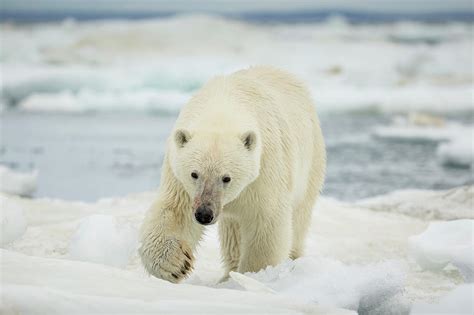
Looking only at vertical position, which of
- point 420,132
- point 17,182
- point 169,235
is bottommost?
point 420,132

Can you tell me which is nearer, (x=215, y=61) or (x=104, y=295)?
(x=104, y=295)

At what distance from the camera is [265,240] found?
3.84 m

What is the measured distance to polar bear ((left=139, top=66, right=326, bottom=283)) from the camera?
11.2 feet

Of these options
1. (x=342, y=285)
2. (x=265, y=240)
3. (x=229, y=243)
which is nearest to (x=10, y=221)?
(x=229, y=243)

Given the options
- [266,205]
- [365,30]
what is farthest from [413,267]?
[365,30]

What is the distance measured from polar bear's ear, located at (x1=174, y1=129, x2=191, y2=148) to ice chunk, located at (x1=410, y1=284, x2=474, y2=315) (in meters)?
1.37

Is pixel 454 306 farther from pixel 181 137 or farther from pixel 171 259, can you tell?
pixel 181 137

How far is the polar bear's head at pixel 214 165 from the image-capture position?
3309 mm

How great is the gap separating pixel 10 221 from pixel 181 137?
1465 millimetres

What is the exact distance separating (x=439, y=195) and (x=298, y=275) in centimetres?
427

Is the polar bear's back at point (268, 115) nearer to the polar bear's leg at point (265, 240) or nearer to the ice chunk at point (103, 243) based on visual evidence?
the polar bear's leg at point (265, 240)

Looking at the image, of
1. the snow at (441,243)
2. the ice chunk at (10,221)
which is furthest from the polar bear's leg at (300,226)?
Result: the ice chunk at (10,221)

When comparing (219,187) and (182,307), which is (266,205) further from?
(182,307)

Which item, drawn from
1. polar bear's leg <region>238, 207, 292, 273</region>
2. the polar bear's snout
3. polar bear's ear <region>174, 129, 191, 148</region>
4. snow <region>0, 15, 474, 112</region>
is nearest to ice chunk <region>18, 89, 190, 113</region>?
snow <region>0, 15, 474, 112</region>
